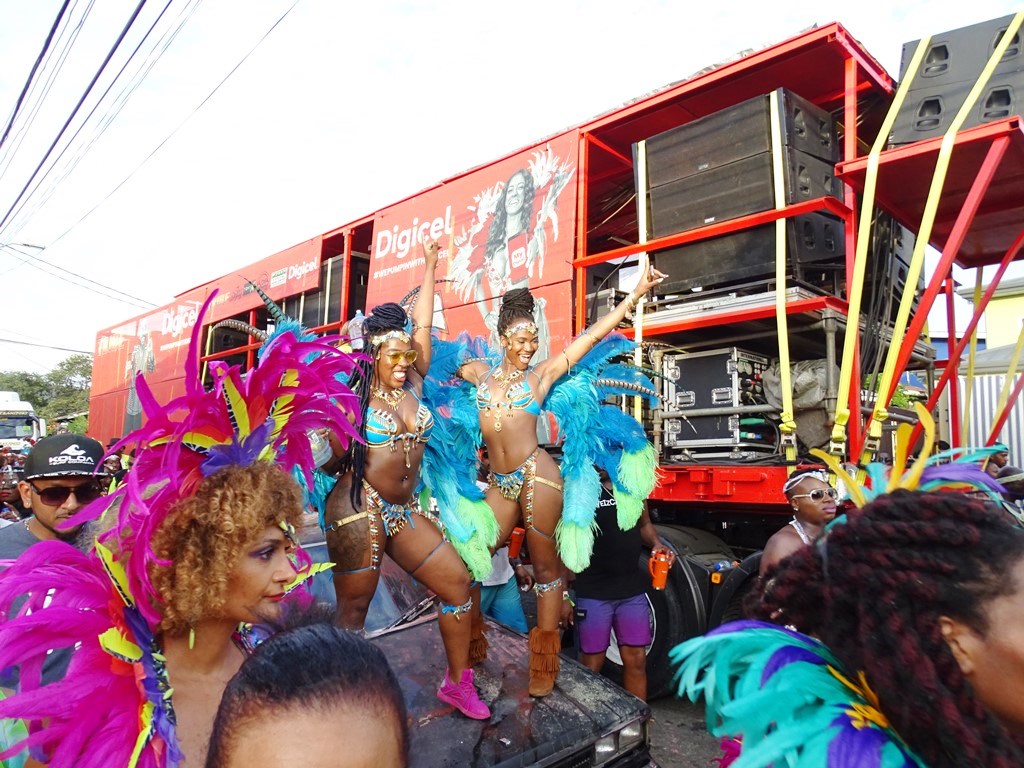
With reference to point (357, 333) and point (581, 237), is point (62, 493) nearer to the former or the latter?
point (357, 333)

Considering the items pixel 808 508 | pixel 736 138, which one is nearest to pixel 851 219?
pixel 736 138

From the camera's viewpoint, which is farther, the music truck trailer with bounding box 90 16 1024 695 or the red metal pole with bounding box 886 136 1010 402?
the music truck trailer with bounding box 90 16 1024 695

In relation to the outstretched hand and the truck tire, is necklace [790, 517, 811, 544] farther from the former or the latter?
the outstretched hand

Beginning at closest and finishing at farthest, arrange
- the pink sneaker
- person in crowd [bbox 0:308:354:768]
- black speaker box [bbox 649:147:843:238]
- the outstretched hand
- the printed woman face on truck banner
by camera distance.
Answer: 1. person in crowd [bbox 0:308:354:768]
2. the pink sneaker
3. the outstretched hand
4. black speaker box [bbox 649:147:843:238]
5. the printed woman face on truck banner

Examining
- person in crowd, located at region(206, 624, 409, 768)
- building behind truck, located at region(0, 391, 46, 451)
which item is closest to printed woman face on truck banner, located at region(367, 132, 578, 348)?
person in crowd, located at region(206, 624, 409, 768)

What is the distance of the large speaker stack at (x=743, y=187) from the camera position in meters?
4.55

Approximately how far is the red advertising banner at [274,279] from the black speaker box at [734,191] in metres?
4.49

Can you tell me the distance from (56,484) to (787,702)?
102 inches

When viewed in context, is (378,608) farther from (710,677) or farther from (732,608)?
(710,677)

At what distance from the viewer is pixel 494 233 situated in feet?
19.4

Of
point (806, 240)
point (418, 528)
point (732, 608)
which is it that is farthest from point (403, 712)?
point (806, 240)

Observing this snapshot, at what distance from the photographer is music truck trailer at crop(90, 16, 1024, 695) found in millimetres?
4180

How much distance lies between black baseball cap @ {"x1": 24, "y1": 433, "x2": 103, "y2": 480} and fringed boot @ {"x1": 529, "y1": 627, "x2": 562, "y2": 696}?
189cm

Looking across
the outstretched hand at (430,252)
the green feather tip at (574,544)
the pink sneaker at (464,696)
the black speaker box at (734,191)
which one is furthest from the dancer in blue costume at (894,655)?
the black speaker box at (734,191)
